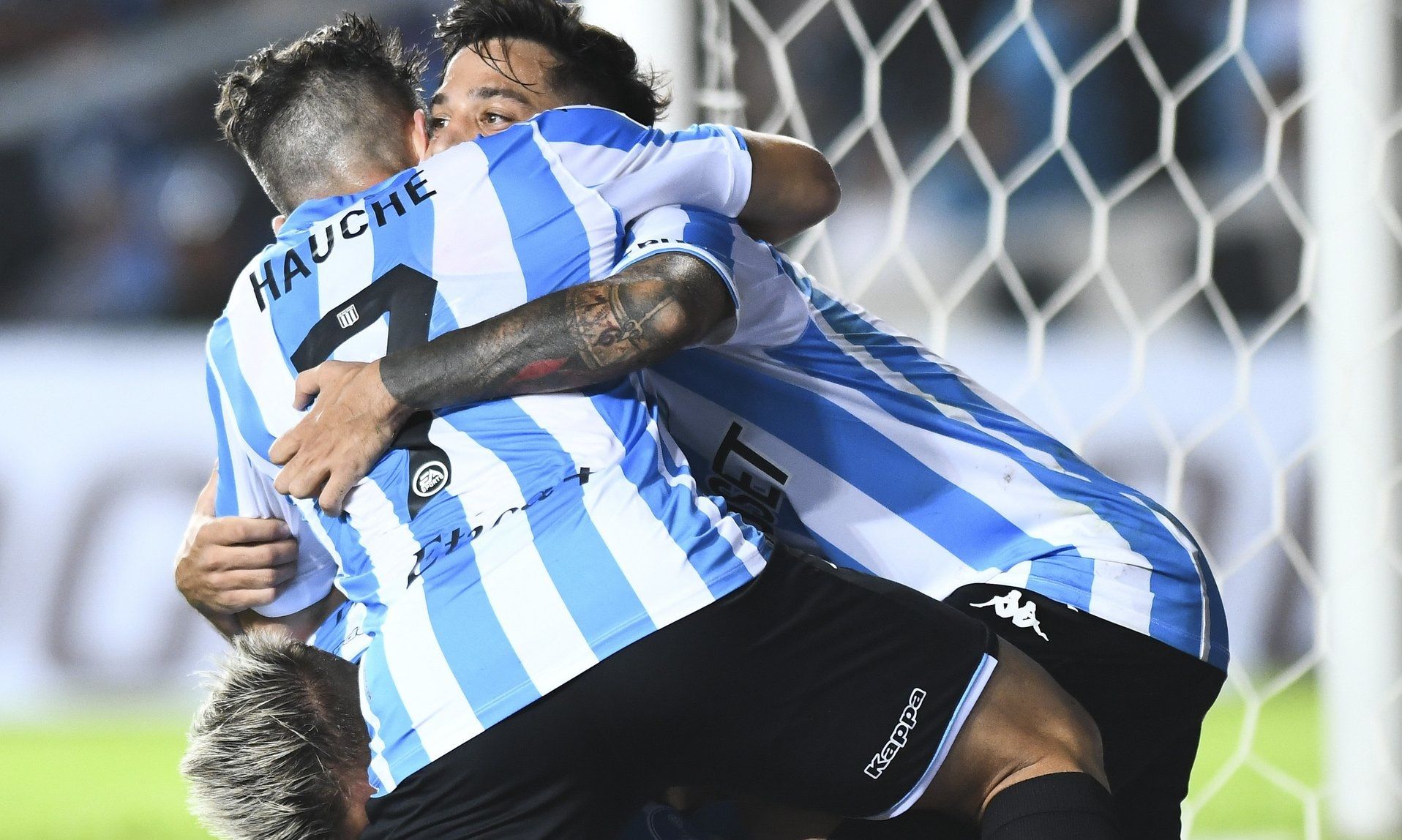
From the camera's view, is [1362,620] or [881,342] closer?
[881,342]

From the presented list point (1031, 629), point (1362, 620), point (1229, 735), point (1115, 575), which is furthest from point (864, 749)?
point (1229, 735)

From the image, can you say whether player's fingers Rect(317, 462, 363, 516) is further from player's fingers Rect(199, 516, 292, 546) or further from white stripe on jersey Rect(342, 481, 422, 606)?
player's fingers Rect(199, 516, 292, 546)

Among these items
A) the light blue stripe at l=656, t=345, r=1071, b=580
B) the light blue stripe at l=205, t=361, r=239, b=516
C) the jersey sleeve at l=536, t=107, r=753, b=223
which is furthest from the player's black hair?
the light blue stripe at l=205, t=361, r=239, b=516

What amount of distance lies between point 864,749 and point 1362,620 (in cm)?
174

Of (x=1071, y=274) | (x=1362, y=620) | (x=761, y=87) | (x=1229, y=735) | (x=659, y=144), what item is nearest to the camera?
(x=659, y=144)

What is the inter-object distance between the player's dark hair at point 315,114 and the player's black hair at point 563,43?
0.34ft

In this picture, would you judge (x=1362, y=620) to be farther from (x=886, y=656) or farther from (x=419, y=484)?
(x=419, y=484)

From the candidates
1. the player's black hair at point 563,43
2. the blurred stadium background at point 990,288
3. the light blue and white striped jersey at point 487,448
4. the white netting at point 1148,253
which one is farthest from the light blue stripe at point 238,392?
the white netting at point 1148,253

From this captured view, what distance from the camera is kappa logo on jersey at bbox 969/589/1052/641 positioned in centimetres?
139

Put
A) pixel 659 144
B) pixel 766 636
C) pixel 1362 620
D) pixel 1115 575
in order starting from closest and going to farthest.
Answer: pixel 766 636
pixel 659 144
pixel 1115 575
pixel 1362 620

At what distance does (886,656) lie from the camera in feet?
3.82

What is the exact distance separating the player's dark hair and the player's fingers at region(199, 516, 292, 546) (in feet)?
1.12

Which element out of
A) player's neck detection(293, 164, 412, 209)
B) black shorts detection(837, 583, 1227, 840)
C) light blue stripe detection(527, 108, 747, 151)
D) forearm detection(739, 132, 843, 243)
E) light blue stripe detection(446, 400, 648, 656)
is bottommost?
black shorts detection(837, 583, 1227, 840)

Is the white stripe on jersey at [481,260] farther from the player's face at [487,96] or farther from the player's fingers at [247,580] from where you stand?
the player's fingers at [247,580]
